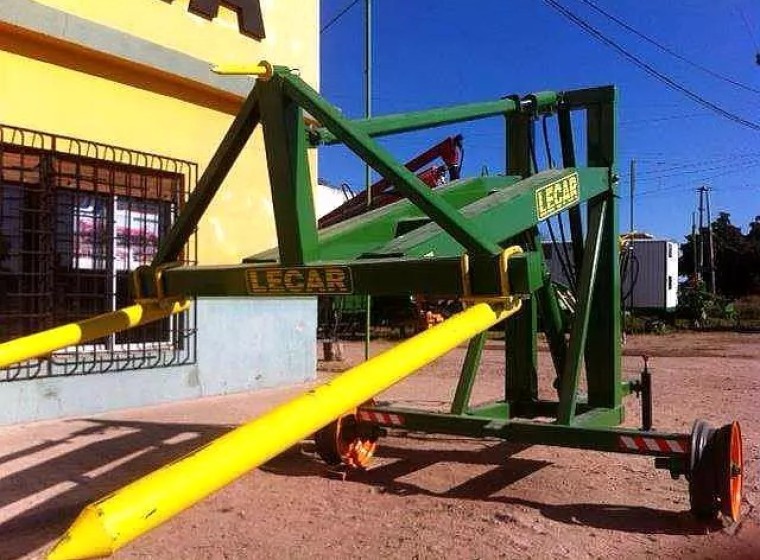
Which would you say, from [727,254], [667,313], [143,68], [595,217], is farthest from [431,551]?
[727,254]

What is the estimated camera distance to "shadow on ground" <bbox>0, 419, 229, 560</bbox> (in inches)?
194

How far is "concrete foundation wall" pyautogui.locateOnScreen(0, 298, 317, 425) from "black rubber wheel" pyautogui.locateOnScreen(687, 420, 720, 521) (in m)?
5.78

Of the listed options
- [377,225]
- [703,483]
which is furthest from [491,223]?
[703,483]

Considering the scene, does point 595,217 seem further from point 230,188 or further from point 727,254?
point 727,254

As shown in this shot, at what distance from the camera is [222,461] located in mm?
2242

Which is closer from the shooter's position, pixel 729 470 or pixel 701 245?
pixel 729 470

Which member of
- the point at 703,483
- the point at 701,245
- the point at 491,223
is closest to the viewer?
the point at 491,223

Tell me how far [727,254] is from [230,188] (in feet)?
193

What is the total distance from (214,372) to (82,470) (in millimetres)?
3806

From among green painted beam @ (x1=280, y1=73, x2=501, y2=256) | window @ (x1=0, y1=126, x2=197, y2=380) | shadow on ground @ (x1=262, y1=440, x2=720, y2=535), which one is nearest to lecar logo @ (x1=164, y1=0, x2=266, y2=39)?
window @ (x1=0, y1=126, x2=197, y2=380)

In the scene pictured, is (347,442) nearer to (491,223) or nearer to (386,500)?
(386,500)

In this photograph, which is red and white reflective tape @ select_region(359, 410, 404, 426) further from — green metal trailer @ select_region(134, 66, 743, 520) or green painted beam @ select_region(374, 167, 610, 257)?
green painted beam @ select_region(374, 167, 610, 257)

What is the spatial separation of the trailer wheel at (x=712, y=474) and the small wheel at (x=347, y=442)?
7.90ft

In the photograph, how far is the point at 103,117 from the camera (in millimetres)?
8883
